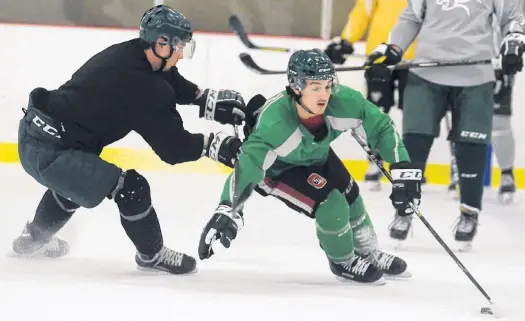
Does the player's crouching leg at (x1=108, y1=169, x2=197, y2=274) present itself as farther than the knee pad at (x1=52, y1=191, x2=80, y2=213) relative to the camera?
No

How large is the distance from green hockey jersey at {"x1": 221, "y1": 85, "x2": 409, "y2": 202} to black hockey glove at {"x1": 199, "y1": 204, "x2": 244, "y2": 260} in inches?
2.3

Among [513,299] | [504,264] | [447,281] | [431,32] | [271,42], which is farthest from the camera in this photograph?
[271,42]

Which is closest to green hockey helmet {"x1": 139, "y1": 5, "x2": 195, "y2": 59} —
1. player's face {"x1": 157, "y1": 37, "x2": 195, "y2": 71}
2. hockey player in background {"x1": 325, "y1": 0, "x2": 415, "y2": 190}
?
player's face {"x1": 157, "y1": 37, "x2": 195, "y2": 71}

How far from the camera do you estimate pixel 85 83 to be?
108 inches

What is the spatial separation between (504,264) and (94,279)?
54.4 inches

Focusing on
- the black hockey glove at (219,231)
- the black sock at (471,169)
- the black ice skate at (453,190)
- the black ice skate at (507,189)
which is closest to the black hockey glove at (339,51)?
the black ice skate at (453,190)

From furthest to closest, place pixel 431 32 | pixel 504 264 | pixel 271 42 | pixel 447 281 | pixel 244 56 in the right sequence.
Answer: pixel 271 42
pixel 244 56
pixel 431 32
pixel 504 264
pixel 447 281

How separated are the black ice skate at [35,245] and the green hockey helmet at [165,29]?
71 cm

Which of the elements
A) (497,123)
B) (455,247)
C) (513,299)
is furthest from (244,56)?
(513,299)

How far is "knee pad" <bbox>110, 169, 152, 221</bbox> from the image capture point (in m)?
2.73

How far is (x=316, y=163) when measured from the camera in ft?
8.98

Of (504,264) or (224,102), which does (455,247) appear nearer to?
(504,264)

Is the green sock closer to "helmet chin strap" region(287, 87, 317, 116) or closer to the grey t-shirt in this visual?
"helmet chin strap" region(287, 87, 317, 116)

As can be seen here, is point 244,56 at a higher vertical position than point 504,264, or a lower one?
higher
